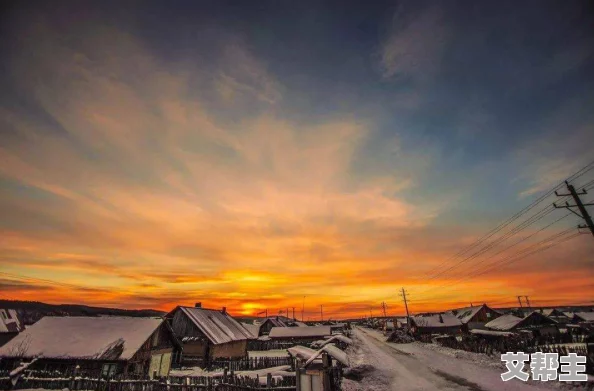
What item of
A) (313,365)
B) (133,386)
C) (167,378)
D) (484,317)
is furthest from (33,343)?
(484,317)

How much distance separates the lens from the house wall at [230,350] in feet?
116

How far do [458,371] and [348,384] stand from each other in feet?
34.8

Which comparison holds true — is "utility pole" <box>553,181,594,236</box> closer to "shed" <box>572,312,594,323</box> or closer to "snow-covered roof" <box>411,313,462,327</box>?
"snow-covered roof" <box>411,313,462,327</box>

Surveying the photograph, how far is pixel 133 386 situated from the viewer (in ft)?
60.6

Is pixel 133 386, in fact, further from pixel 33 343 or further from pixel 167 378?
pixel 33 343

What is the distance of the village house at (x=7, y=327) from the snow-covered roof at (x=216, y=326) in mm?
33229

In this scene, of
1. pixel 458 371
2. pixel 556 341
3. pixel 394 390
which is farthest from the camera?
pixel 556 341

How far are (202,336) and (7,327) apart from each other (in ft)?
128

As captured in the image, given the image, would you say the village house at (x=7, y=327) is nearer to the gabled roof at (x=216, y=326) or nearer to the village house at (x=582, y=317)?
the gabled roof at (x=216, y=326)

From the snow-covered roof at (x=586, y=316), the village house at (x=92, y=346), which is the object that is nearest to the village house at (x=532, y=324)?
the snow-covered roof at (x=586, y=316)

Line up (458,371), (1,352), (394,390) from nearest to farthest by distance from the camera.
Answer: (394,390) → (1,352) → (458,371)

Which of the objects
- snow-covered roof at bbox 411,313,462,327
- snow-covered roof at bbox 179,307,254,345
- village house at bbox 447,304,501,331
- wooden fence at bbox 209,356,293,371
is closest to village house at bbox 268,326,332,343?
snow-covered roof at bbox 179,307,254,345

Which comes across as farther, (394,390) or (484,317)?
(484,317)

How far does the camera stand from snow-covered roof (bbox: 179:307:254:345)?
34.8 m
